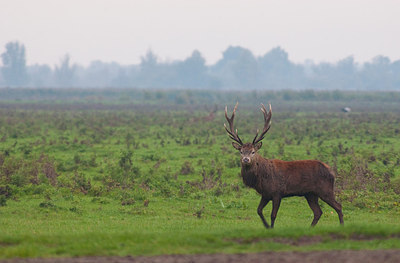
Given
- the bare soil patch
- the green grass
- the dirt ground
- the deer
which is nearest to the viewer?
the dirt ground

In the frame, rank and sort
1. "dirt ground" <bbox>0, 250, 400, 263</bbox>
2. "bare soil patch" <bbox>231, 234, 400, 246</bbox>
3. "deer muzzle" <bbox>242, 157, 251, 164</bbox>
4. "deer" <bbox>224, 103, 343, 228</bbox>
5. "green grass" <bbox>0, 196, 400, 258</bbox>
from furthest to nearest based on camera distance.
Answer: "deer" <bbox>224, 103, 343, 228</bbox> < "deer muzzle" <bbox>242, 157, 251, 164</bbox> < "bare soil patch" <bbox>231, 234, 400, 246</bbox> < "green grass" <bbox>0, 196, 400, 258</bbox> < "dirt ground" <bbox>0, 250, 400, 263</bbox>

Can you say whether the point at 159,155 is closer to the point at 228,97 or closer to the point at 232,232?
the point at 232,232

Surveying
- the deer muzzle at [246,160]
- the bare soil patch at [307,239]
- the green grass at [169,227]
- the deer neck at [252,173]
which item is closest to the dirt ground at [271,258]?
the green grass at [169,227]

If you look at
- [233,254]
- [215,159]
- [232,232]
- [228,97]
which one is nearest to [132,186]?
[215,159]

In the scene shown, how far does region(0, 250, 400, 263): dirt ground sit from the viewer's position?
8906 millimetres

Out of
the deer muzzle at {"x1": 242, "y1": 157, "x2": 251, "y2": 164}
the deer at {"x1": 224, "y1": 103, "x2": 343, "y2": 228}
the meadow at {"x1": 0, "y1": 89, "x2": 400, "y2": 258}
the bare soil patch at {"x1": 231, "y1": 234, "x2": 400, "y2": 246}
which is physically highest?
the deer muzzle at {"x1": 242, "y1": 157, "x2": 251, "y2": 164}

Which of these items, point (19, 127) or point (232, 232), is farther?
point (19, 127)

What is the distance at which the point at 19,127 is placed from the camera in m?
41.3

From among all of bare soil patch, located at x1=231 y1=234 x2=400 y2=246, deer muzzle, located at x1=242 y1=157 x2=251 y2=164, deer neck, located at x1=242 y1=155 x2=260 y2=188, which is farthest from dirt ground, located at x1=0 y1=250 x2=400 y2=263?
deer neck, located at x1=242 y1=155 x2=260 y2=188

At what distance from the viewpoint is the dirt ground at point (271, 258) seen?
8.91m

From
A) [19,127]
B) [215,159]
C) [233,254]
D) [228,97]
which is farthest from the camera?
[228,97]

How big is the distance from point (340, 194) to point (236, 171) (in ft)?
19.0

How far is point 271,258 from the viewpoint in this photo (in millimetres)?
9039

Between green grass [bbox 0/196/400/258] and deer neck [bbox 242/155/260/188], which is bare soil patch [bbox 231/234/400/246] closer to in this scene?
green grass [bbox 0/196/400/258]
